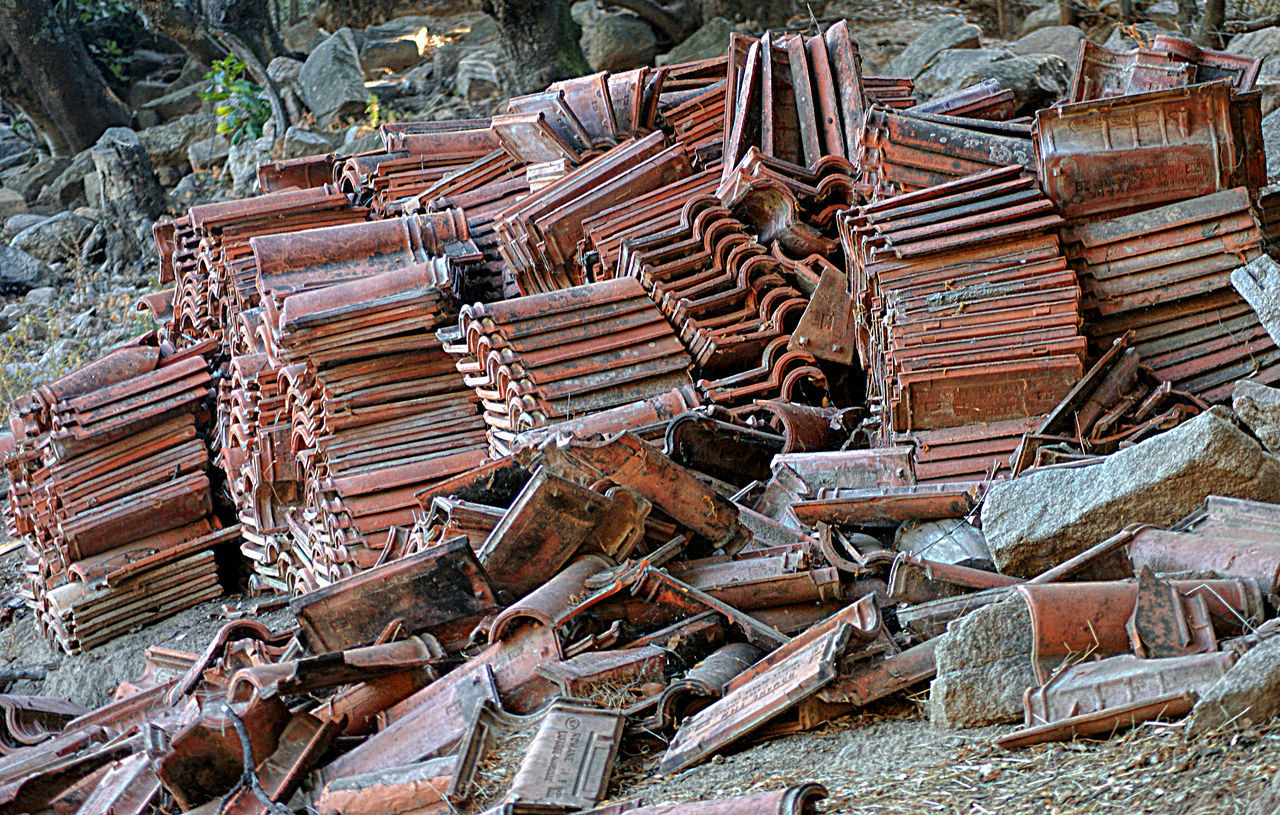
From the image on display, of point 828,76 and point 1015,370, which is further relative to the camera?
point 828,76

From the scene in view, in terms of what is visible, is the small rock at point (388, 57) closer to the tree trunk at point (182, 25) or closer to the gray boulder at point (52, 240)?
the tree trunk at point (182, 25)

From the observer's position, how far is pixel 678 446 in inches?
228

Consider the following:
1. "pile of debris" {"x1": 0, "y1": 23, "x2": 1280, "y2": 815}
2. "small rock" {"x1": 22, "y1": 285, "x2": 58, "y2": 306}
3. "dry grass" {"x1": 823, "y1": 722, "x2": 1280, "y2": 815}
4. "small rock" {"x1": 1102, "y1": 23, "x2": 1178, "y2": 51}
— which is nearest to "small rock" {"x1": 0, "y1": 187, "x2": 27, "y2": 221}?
"small rock" {"x1": 22, "y1": 285, "x2": 58, "y2": 306}

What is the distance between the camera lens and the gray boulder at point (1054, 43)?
12969 millimetres

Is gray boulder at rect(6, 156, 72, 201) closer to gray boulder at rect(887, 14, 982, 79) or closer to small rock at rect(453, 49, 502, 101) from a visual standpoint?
small rock at rect(453, 49, 502, 101)

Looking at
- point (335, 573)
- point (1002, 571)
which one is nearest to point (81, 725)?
point (335, 573)

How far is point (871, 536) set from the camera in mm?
5121

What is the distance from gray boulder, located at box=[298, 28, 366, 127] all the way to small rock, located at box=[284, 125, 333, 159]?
3.46 ft

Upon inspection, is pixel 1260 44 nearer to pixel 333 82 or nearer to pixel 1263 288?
pixel 1263 288

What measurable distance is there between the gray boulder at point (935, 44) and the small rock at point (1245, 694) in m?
10.9

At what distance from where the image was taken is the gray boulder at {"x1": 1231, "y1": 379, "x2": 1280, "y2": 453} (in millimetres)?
4270

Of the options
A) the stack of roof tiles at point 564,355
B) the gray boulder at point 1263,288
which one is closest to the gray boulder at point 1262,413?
the gray boulder at point 1263,288

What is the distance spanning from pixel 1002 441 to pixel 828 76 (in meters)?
3.47

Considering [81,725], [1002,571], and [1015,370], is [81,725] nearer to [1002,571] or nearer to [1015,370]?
[1002,571]
